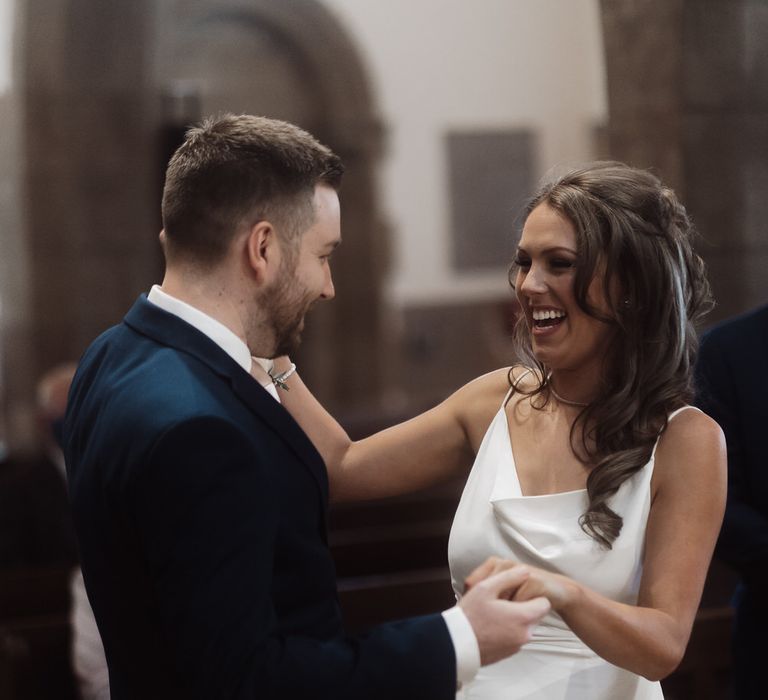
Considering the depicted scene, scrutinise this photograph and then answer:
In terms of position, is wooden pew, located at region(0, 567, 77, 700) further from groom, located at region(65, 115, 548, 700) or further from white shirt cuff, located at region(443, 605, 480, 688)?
white shirt cuff, located at region(443, 605, 480, 688)

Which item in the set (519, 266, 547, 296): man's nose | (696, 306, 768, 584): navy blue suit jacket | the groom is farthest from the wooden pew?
(519, 266, 547, 296): man's nose

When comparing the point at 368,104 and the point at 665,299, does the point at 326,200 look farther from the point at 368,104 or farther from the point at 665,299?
the point at 368,104

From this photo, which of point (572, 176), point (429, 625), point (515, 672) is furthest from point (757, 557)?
point (429, 625)

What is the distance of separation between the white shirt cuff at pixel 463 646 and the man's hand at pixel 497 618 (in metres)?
0.01

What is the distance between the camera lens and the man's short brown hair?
5.99 ft

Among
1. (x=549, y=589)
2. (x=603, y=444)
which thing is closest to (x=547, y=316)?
(x=603, y=444)

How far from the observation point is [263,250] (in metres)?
1.85

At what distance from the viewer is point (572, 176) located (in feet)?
7.93

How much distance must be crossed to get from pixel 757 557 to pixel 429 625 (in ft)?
4.44

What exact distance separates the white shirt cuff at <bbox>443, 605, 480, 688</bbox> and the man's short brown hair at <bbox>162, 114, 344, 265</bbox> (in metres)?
0.68

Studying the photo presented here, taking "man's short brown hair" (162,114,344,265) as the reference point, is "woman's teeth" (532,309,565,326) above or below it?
below

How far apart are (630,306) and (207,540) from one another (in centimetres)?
114

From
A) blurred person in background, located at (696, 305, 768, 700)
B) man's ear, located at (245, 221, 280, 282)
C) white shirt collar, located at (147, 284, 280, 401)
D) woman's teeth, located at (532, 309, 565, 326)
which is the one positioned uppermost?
man's ear, located at (245, 221, 280, 282)

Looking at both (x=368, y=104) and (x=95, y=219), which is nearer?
(x=95, y=219)
